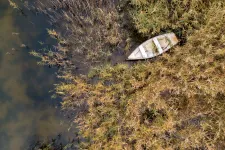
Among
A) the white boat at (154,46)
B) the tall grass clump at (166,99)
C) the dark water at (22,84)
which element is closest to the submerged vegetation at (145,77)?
the tall grass clump at (166,99)

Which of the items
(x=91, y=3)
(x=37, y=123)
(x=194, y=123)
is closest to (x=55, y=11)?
(x=91, y=3)

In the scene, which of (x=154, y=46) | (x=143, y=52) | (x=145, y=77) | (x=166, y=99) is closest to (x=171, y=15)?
(x=154, y=46)

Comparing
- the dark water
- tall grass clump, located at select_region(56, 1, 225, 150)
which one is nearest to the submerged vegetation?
tall grass clump, located at select_region(56, 1, 225, 150)

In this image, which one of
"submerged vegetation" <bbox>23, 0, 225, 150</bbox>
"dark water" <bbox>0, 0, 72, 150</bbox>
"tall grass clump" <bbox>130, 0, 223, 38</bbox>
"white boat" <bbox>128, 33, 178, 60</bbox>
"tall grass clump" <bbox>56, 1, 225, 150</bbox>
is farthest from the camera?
"dark water" <bbox>0, 0, 72, 150</bbox>

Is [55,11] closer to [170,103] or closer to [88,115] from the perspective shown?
[88,115]

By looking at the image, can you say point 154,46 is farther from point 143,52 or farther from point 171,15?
point 171,15

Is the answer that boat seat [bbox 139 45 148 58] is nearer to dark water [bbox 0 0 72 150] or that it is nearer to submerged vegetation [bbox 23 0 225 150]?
submerged vegetation [bbox 23 0 225 150]
